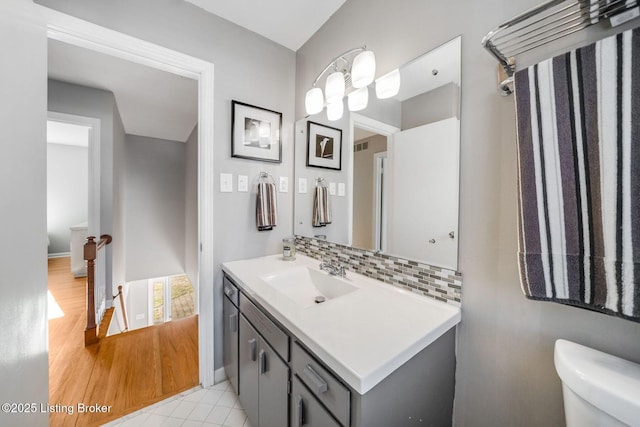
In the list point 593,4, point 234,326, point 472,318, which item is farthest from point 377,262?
point 593,4

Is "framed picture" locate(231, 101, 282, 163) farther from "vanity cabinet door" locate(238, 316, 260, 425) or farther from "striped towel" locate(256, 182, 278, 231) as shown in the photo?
"vanity cabinet door" locate(238, 316, 260, 425)

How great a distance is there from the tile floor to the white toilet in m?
1.41

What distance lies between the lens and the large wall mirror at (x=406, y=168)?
93 cm

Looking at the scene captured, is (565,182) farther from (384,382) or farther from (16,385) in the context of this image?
(16,385)

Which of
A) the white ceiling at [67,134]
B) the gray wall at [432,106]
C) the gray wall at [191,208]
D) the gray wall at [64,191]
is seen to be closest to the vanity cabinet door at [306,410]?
the gray wall at [432,106]

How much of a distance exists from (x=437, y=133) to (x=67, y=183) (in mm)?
7391

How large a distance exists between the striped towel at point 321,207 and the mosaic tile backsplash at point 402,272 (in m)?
0.15

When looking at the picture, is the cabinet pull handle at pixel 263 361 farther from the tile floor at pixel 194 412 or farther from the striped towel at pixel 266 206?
the striped towel at pixel 266 206

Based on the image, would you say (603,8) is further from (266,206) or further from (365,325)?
(266,206)

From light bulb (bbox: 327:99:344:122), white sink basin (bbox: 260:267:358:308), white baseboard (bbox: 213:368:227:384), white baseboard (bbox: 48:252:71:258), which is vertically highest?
light bulb (bbox: 327:99:344:122)

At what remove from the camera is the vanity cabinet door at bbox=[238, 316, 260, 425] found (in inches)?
42.6

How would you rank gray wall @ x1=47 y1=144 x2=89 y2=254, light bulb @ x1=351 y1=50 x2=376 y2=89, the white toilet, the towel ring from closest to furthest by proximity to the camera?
the white toilet, light bulb @ x1=351 y1=50 x2=376 y2=89, the towel ring, gray wall @ x1=47 y1=144 x2=89 y2=254

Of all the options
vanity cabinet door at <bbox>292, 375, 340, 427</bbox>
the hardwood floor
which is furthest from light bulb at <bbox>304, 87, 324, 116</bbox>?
the hardwood floor

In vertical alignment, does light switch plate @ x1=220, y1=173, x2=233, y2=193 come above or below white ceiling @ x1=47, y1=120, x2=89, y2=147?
below
